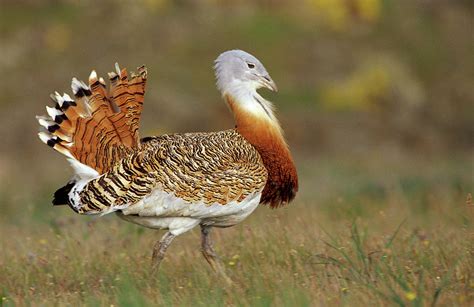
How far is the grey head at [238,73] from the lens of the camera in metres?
6.61

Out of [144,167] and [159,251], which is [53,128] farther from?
[159,251]

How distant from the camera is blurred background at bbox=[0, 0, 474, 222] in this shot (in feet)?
63.3

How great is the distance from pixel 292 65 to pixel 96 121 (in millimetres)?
15547

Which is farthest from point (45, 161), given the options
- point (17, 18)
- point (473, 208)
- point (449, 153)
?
point (473, 208)

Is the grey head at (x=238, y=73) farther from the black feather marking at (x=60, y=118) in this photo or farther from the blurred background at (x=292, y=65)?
the blurred background at (x=292, y=65)

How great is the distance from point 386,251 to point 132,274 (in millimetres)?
1620

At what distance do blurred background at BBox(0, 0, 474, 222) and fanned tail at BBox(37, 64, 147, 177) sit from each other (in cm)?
1082

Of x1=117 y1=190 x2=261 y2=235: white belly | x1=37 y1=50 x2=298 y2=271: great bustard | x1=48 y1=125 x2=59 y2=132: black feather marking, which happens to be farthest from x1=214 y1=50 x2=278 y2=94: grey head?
x1=48 y1=125 x2=59 y2=132: black feather marking

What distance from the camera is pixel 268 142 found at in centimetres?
647

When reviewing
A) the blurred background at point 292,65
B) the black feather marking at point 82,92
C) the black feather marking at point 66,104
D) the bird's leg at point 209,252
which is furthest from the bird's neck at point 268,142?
the blurred background at point 292,65

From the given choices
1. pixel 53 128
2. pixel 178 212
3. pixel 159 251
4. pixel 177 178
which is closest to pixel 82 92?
pixel 53 128

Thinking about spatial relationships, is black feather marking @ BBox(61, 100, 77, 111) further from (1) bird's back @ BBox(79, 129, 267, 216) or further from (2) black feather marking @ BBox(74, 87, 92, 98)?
(1) bird's back @ BBox(79, 129, 267, 216)

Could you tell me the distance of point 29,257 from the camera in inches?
246

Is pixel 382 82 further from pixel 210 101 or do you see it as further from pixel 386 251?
pixel 386 251
